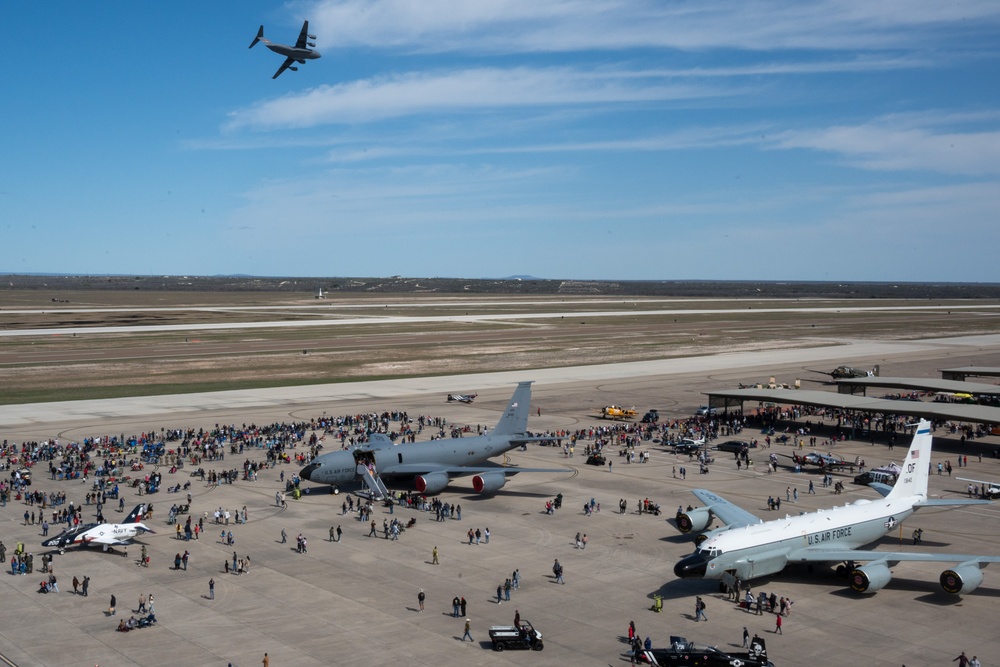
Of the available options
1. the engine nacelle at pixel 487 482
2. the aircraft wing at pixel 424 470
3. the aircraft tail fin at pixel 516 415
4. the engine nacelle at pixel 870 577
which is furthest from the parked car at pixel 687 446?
the engine nacelle at pixel 870 577

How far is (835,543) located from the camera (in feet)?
151

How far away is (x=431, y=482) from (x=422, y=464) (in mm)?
2664

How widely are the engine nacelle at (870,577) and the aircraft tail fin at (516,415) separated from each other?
102 ft

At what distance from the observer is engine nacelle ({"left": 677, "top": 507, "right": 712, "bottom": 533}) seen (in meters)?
51.2

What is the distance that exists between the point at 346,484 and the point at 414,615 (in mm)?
27111

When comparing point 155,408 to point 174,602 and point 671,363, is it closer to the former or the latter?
point 174,602

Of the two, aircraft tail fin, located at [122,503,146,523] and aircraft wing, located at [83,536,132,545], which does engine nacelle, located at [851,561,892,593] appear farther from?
aircraft tail fin, located at [122,503,146,523]

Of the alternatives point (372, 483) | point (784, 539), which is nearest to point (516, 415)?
point (372, 483)

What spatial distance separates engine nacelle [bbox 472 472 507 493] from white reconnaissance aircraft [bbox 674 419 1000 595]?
15541mm

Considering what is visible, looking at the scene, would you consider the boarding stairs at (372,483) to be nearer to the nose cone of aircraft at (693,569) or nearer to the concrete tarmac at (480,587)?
the concrete tarmac at (480,587)

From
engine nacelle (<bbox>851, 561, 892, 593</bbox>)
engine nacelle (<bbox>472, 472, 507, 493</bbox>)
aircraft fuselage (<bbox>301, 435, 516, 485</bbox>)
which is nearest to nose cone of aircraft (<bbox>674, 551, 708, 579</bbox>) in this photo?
engine nacelle (<bbox>851, 561, 892, 593</bbox>)

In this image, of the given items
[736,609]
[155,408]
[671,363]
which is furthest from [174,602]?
[671,363]

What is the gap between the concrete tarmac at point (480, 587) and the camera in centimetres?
3650

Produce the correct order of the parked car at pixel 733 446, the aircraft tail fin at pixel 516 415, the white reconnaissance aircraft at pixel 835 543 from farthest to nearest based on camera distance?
the parked car at pixel 733 446, the aircraft tail fin at pixel 516 415, the white reconnaissance aircraft at pixel 835 543
